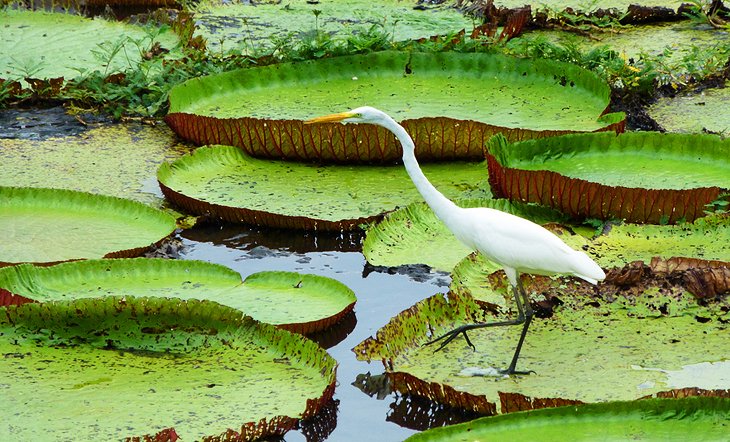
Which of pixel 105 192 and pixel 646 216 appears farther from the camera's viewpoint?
pixel 105 192

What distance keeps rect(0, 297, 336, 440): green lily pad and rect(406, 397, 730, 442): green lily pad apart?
2.03ft

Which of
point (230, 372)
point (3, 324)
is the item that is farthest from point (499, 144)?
point (3, 324)

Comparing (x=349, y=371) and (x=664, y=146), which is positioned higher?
(x=664, y=146)

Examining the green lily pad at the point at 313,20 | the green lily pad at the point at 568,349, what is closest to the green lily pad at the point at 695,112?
the green lily pad at the point at 313,20

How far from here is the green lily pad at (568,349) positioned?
4.18 m

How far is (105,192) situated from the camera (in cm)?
613

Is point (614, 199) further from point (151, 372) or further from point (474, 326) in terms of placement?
point (151, 372)

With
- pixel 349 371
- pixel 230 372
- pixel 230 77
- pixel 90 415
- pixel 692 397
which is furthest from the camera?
pixel 230 77

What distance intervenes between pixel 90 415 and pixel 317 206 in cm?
218

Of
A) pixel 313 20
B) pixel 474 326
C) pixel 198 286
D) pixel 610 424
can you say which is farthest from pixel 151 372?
pixel 313 20

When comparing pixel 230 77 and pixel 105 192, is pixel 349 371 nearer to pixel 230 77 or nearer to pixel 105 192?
pixel 105 192

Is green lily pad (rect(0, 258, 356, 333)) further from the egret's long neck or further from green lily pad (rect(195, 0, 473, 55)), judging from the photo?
green lily pad (rect(195, 0, 473, 55))

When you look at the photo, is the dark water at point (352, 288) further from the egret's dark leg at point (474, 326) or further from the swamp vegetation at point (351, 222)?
the egret's dark leg at point (474, 326)

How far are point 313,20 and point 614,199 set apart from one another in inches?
163
